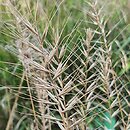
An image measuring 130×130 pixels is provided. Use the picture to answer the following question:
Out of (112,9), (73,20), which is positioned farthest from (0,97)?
(112,9)

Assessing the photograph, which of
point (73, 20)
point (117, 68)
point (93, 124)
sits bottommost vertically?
point (93, 124)

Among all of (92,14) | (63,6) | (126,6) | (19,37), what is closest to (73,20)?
(63,6)

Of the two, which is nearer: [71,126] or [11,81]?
[71,126]

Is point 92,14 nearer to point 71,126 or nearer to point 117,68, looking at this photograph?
point 71,126

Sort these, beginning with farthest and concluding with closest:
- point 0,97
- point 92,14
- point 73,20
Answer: point 73,20, point 0,97, point 92,14

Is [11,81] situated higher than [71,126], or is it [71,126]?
[71,126]

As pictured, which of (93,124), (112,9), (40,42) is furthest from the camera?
(112,9)
